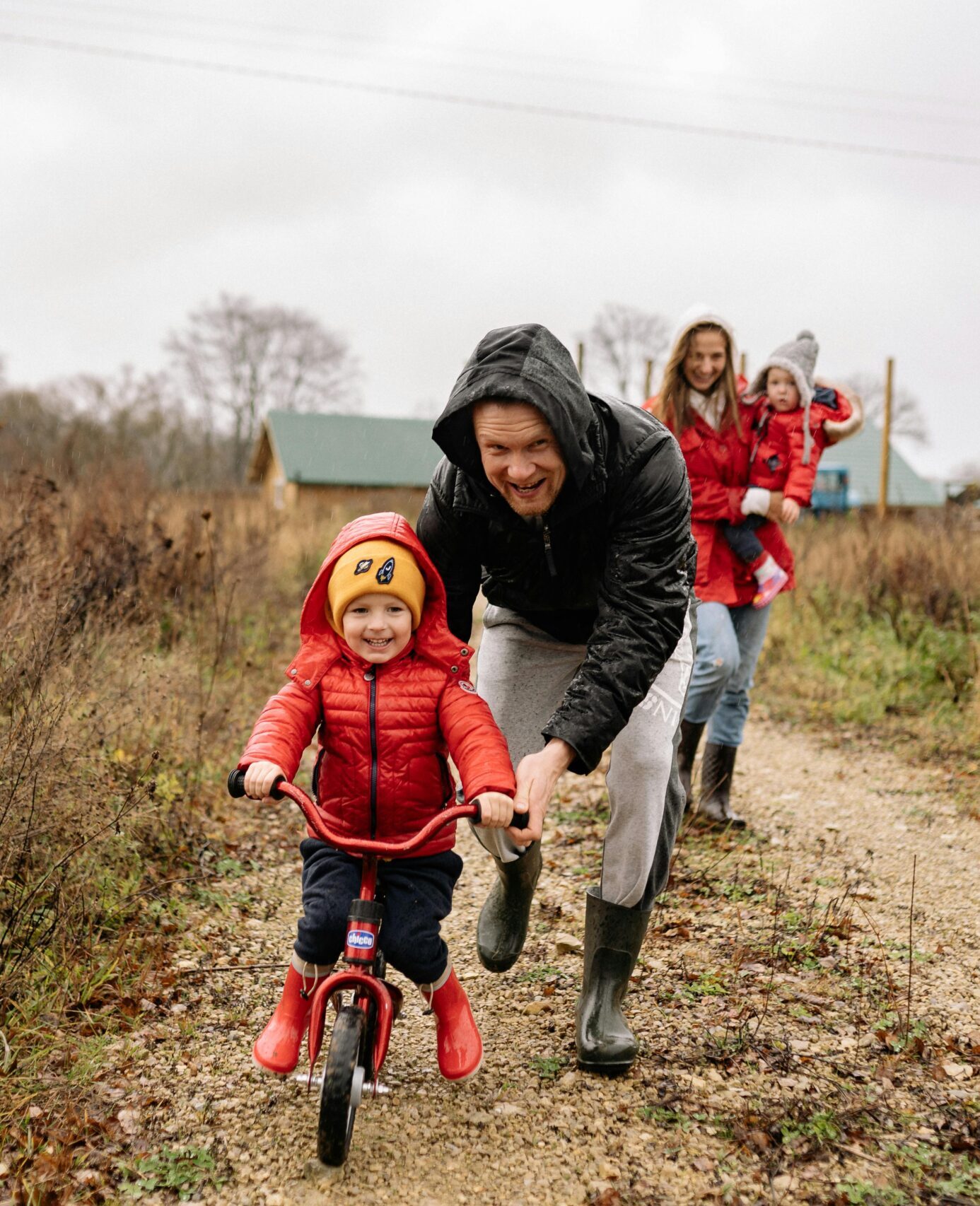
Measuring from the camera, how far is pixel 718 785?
529cm

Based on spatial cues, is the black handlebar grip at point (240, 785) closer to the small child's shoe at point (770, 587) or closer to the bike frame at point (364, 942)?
the bike frame at point (364, 942)

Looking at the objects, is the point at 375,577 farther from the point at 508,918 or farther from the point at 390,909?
the point at 508,918

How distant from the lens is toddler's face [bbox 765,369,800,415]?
5.28 m

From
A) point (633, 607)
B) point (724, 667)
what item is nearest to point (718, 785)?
point (724, 667)

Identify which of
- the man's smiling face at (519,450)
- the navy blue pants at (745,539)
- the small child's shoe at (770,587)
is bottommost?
the man's smiling face at (519,450)

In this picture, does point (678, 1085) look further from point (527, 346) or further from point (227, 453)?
point (227, 453)

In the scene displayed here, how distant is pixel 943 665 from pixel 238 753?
509 centimetres

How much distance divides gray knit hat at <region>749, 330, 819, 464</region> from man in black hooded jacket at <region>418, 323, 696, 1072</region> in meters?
2.27

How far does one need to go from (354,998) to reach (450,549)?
1239 millimetres

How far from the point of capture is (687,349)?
16.3ft

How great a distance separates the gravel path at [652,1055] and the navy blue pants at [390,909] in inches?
17.2

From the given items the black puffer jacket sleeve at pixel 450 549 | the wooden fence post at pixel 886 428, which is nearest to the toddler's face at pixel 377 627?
the black puffer jacket sleeve at pixel 450 549

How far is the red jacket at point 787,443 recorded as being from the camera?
5.15 metres

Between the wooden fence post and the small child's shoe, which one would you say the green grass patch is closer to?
the small child's shoe
